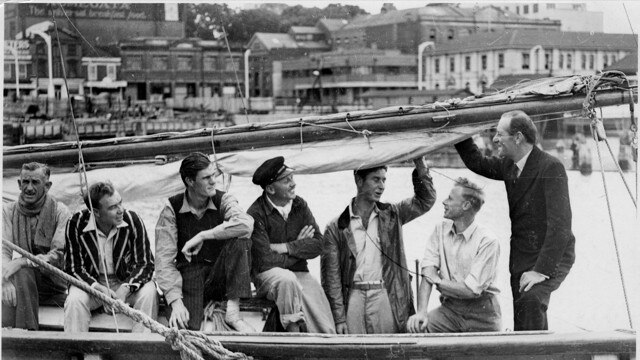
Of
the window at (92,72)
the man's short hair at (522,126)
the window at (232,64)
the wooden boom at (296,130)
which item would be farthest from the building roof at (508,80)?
the window at (92,72)

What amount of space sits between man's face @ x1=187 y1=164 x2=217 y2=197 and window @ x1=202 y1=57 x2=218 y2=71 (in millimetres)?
1393

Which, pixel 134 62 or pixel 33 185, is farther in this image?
pixel 134 62

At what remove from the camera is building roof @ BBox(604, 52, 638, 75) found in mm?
4512

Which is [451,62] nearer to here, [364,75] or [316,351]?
[364,75]

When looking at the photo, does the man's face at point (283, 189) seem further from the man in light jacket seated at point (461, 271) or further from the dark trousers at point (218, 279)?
the man in light jacket seated at point (461, 271)

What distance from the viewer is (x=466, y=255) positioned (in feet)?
13.2

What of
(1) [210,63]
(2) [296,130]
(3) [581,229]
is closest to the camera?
(2) [296,130]

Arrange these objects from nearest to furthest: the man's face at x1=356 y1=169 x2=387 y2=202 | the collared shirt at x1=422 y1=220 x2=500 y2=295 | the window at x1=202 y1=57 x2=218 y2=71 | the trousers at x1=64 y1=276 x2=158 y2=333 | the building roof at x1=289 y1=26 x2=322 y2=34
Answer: the collared shirt at x1=422 y1=220 x2=500 y2=295
the trousers at x1=64 y1=276 x2=158 y2=333
the man's face at x1=356 y1=169 x2=387 y2=202
the building roof at x1=289 y1=26 x2=322 y2=34
the window at x1=202 y1=57 x2=218 y2=71

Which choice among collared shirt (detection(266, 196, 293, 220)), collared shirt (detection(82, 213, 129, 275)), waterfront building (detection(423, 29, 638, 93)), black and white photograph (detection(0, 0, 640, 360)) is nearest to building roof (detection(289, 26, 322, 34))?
black and white photograph (detection(0, 0, 640, 360))

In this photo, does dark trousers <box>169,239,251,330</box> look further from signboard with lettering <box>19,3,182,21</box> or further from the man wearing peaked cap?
signboard with lettering <box>19,3,182,21</box>

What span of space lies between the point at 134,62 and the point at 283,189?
1.56 m

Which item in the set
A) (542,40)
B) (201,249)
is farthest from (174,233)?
(542,40)

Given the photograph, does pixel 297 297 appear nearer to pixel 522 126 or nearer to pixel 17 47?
pixel 522 126

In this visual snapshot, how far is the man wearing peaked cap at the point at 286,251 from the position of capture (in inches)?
160
